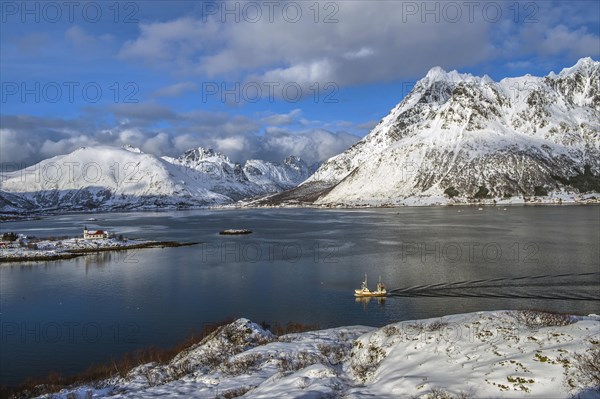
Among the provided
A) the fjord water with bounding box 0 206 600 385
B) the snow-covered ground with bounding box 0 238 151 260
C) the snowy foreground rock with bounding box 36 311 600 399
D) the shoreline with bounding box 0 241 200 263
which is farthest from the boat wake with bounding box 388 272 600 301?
the snow-covered ground with bounding box 0 238 151 260

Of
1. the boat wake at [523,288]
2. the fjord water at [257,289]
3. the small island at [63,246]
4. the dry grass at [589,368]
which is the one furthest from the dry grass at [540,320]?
the small island at [63,246]

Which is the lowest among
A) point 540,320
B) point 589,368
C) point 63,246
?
point 63,246

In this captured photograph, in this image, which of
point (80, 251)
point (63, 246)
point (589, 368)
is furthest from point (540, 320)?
point (63, 246)

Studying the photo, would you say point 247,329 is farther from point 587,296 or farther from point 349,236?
point 349,236

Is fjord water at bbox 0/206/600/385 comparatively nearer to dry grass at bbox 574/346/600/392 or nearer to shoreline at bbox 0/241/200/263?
shoreline at bbox 0/241/200/263

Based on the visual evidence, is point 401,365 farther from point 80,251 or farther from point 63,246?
point 63,246

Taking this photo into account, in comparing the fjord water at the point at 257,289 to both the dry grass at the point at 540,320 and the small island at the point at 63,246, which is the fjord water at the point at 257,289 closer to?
the small island at the point at 63,246
